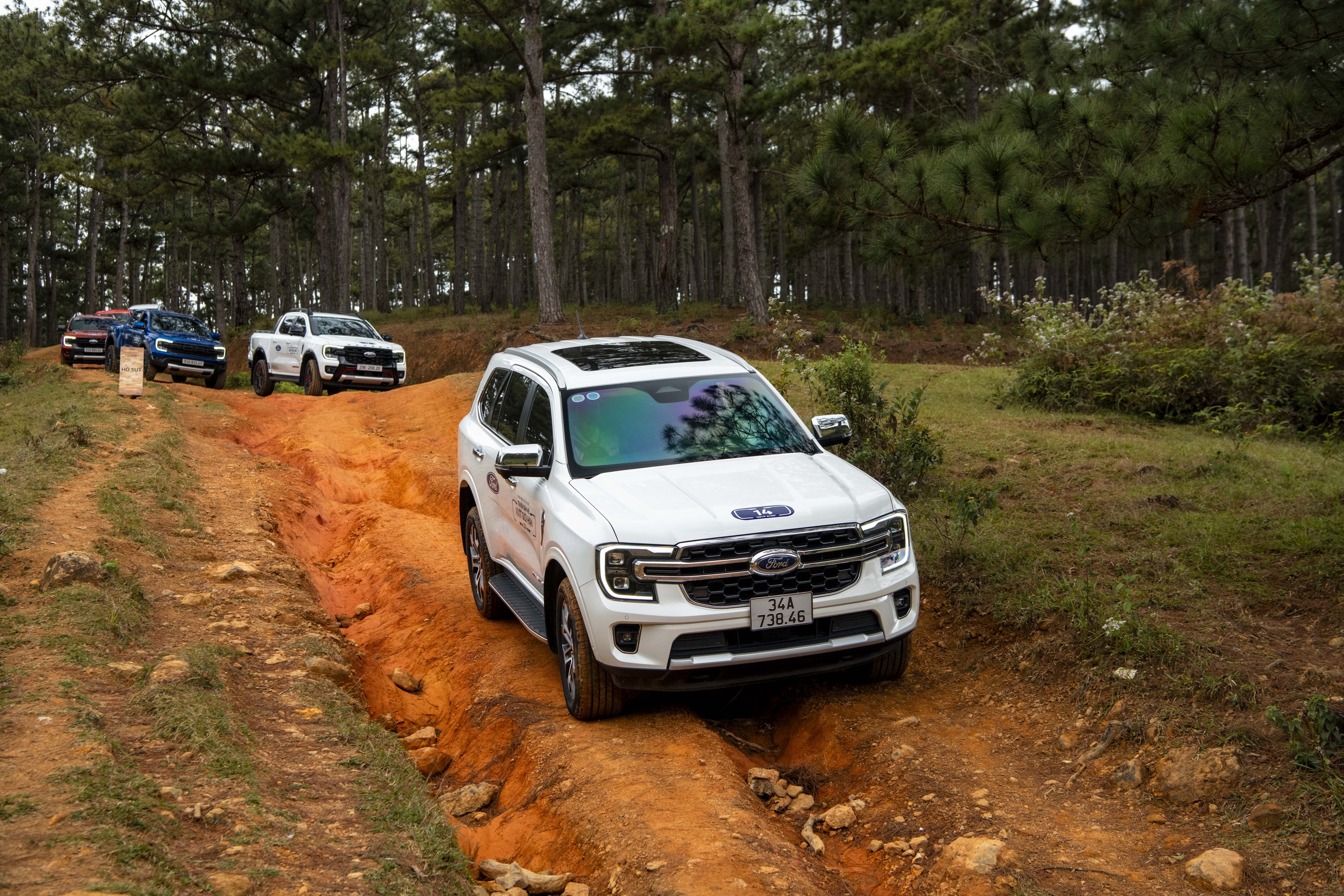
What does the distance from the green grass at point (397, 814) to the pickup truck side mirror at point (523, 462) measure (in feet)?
5.30

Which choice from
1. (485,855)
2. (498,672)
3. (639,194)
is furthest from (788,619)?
(639,194)

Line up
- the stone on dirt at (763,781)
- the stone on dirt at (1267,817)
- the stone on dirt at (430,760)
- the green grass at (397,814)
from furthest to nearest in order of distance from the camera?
the stone on dirt at (430,760) < the stone on dirt at (763,781) < the stone on dirt at (1267,817) < the green grass at (397,814)

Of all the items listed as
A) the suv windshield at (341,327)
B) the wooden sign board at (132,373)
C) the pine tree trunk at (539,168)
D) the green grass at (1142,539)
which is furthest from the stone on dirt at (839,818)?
the pine tree trunk at (539,168)

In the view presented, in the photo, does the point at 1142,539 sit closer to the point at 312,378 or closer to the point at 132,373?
the point at 132,373

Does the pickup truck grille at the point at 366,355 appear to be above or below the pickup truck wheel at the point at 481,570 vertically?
above

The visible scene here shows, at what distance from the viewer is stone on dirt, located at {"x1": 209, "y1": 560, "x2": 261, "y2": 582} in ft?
25.6

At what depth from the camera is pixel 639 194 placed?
43.4 m

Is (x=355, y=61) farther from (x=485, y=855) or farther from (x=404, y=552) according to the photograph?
(x=485, y=855)

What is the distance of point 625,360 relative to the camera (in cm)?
694

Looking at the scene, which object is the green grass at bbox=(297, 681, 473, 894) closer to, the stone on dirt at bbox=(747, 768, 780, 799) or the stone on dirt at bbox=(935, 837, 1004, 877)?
the stone on dirt at bbox=(747, 768, 780, 799)

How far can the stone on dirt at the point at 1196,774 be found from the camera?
4.59 meters

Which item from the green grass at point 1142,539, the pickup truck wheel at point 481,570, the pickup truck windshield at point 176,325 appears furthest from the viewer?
the pickup truck windshield at point 176,325

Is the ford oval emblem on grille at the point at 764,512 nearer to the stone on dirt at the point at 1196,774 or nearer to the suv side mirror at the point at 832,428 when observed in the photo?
the suv side mirror at the point at 832,428

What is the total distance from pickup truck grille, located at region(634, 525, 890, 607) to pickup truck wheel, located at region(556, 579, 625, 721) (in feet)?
1.85
